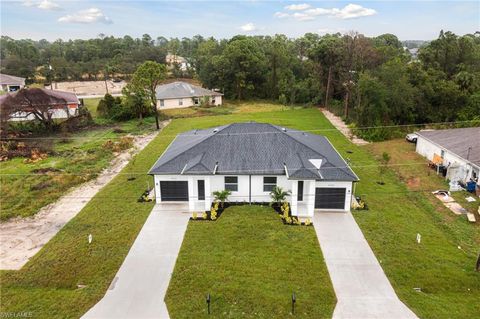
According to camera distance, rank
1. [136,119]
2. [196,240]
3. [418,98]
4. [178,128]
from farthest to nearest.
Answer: [136,119]
[178,128]
[418,98]
[196,240]

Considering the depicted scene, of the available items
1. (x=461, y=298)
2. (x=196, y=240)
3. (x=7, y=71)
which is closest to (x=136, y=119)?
(x=196, y=240)

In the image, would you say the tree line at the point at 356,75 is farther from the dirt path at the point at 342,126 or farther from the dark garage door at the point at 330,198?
the dark garage door at the point at 330,198

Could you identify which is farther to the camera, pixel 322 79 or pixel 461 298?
pixel 322 79

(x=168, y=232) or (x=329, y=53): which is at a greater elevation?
(x=329, y=53)

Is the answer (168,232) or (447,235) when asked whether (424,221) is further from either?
(168,232)

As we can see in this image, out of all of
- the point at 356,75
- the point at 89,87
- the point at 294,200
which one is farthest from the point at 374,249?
the point at 89,87

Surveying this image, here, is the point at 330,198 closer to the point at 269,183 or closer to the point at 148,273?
the point at 269,183

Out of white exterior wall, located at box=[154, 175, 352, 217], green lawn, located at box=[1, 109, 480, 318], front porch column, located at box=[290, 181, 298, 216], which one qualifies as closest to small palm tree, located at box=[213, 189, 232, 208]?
white exterior wall, located at box=[154, 175, 352, 217]
